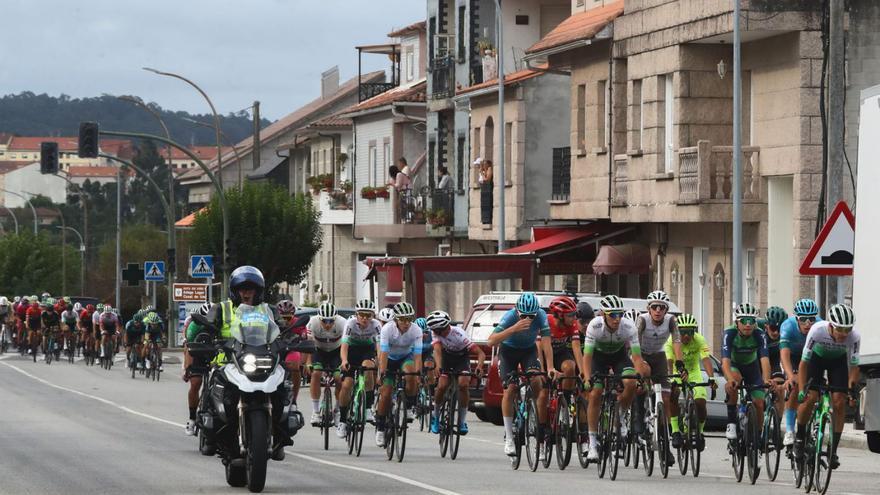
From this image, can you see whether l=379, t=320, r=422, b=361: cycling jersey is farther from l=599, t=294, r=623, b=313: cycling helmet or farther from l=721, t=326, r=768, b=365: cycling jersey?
l=721, t=326, r=768, b=365: cycling jersey

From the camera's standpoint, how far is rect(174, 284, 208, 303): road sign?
2116 inches

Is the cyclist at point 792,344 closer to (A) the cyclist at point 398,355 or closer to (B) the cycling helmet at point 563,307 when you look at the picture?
(B) the cycling helmet at point 563,307

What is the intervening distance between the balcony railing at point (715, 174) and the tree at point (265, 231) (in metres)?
30.5

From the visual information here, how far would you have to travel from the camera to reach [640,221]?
135ft

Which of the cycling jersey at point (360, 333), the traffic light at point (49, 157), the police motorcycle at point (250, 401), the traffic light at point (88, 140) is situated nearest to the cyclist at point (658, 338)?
the cycling jersey at point (360, 333)

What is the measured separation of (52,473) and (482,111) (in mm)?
36339

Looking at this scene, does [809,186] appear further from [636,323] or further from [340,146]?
[340,146]

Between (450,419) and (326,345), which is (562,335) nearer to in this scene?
(450,419)

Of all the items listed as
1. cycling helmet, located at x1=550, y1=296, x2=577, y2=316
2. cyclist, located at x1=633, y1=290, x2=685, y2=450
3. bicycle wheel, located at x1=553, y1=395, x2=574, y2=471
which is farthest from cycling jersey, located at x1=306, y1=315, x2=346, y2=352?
cyclist, located at x1=633, y1=290, x2=685, y2=450

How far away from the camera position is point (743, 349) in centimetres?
1983

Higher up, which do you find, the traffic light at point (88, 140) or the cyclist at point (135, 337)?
the traffic light at point (88, 140)

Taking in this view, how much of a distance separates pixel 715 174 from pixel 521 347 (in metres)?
17.5

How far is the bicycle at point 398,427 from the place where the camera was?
837 inches

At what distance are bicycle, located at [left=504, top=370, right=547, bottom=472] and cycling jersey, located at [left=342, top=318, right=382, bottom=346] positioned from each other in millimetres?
2337
